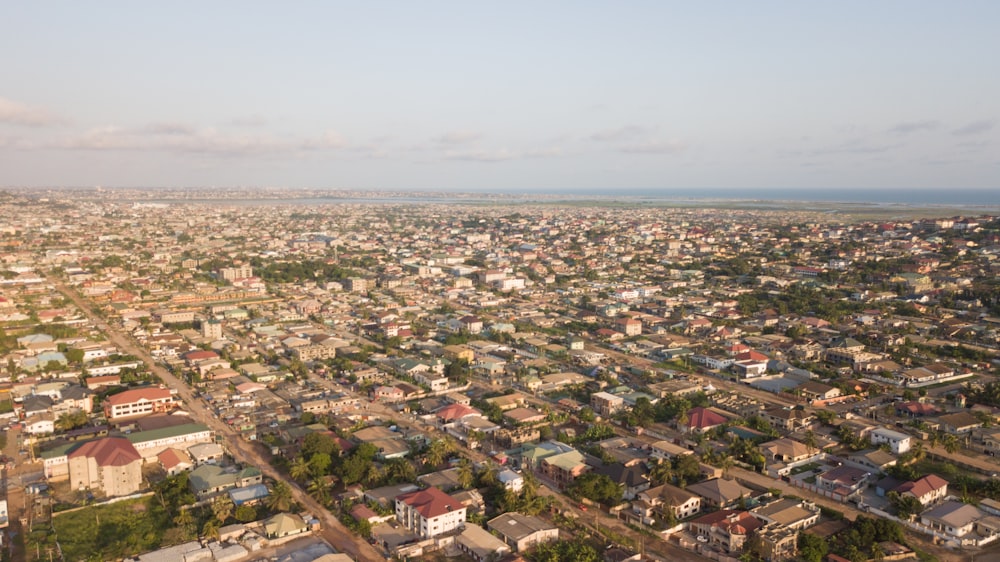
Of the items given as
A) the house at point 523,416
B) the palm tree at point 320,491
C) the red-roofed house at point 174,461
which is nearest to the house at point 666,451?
the house at point 523,416

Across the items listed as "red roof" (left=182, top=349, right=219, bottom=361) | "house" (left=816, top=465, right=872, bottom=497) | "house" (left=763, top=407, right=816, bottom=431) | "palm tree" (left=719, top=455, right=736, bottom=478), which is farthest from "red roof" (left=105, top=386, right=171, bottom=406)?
"house" (left=816, top=465, right=872, bottom=497)

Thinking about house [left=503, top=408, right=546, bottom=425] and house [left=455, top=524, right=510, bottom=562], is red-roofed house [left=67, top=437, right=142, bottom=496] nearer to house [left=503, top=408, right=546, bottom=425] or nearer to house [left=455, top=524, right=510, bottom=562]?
house [left=455, top=524, right=510, bottom=562]

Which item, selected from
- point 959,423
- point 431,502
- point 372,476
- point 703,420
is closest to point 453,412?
point 372,476

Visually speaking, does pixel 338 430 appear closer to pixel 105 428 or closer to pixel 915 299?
pixel 105 428

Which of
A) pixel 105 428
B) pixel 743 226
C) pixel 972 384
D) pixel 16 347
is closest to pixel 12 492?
pixel 105 428

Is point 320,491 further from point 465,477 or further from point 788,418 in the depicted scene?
point 788,418
